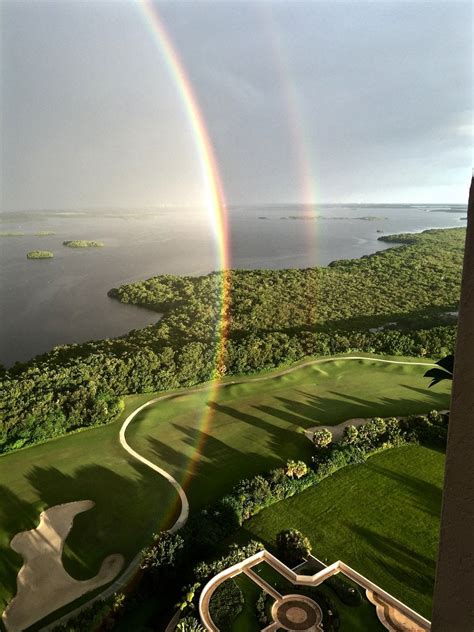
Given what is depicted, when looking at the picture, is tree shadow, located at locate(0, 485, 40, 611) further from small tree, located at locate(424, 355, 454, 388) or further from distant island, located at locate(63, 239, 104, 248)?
distant island, located at locate(63, 239, 104, 248)

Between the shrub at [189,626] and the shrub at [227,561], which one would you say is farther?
the shrub at [227,561]

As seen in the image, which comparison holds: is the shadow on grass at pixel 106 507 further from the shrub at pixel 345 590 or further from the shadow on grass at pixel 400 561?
the shadow on grass at pixel 400 561

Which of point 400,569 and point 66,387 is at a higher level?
point 66,387

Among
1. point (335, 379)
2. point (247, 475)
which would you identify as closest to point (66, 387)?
point (247, 475)

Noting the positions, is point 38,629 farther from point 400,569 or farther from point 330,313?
point 330,313

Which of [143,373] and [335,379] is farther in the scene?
[335,379]

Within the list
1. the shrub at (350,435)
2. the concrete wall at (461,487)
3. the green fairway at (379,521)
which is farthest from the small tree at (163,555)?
the concrete wall at (461,487)

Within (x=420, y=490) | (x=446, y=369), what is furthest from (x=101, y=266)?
(x=446, y=369)
